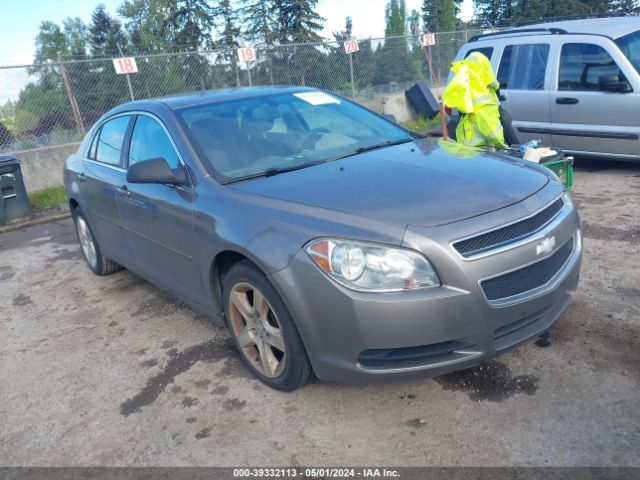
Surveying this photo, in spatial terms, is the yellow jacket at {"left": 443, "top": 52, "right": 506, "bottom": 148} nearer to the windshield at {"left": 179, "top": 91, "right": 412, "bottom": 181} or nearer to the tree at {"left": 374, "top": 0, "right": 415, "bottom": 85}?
the windshield at {"left": 179, "top": 91, "right": 412, "bottom": 181}

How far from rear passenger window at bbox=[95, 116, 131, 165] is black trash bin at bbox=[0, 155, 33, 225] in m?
4.06

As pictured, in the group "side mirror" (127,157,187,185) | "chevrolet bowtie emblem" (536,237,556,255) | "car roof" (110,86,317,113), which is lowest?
"chevrolet bowtie emblem" (536,237,556,255)

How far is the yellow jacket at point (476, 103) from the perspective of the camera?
19.9ft

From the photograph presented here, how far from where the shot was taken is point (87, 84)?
38.2 ft

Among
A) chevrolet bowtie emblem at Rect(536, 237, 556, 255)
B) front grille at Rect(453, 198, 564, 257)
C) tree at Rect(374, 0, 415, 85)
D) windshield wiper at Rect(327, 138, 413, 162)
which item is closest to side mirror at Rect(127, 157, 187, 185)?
windshield wiper at Rect(327, 138, 413, 162)

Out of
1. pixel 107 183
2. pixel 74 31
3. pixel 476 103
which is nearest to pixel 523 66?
pixel 476 103

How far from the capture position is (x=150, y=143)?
12.9ft

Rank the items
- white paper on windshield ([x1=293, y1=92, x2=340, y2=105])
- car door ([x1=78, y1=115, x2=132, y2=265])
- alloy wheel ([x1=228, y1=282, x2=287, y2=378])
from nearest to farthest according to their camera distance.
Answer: alloy wheel ([x1=228, y1=282, x2=287, y2=378]) → white paper on windshield ([x1=293, y1=92, x2=340, y2=105]) → car door ([x1=78, y1=115, x2=132, y2=265])

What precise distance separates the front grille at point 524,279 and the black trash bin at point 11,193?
7.77 metres

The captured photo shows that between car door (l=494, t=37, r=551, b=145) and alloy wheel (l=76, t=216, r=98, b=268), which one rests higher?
car door (l=494, t=37, r=551, b=145)

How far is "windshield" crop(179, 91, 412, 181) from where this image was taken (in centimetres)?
348

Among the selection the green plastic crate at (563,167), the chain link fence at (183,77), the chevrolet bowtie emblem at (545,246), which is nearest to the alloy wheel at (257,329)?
the chevrolet bowtie emblem at (545,246)

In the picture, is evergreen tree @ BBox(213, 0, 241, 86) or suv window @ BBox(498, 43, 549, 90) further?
evergreen tree @ BBox(213, 0, 241, 86)

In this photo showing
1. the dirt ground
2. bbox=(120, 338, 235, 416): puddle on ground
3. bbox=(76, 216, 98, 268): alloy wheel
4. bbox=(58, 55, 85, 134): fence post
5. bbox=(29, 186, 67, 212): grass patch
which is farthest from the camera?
bbox=(58, 55, 85, 134): fence post
